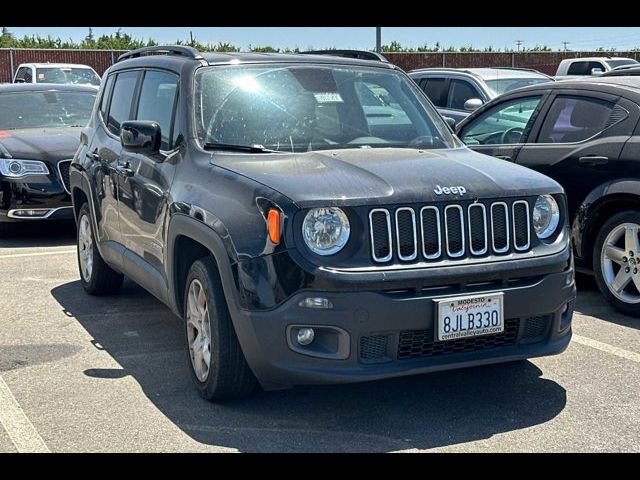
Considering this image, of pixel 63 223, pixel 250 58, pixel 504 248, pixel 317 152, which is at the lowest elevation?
pixel 63 223

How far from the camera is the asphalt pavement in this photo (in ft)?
14.8

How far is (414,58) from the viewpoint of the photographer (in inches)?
1292

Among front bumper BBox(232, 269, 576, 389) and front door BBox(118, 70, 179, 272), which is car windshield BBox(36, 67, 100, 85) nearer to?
front door BBox(118, 70, 179, 272)

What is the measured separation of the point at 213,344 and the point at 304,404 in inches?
23.5

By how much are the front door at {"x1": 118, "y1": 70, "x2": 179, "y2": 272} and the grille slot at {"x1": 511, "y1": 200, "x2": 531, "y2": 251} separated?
1952mm

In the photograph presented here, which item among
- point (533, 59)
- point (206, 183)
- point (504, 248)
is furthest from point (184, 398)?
point (533, 59)

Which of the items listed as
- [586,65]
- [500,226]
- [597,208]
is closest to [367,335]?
[500,226]

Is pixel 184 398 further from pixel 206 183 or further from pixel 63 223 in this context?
pixel 63 223

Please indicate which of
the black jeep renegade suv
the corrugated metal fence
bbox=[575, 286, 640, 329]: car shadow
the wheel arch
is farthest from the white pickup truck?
the black jeep renegade suv

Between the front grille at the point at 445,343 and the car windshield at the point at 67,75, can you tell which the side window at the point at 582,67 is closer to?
the car windshield at the point at 67,75

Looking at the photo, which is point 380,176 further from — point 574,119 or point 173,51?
point 574,119

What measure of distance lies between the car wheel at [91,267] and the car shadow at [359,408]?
1.45 m
